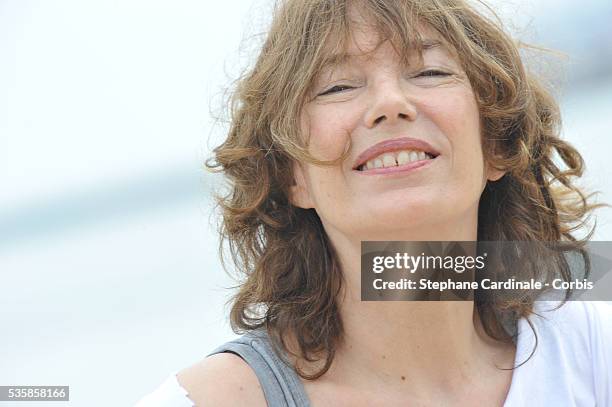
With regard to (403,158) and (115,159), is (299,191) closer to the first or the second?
(403,158)

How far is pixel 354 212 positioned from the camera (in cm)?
170

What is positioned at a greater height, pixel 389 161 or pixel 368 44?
pixel 368 44

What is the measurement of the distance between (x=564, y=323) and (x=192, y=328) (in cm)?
160

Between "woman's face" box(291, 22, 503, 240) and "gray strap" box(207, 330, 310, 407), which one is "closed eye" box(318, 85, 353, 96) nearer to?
"woman's face" box(291, 22, 503, 240)

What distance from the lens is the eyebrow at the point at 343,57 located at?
176 cm

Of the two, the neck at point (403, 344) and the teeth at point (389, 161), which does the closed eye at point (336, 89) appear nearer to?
the teeth at point (389, 161)

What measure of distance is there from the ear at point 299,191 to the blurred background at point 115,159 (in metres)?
1.35

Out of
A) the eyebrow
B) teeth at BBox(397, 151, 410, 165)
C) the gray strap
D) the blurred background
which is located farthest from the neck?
the blurred background

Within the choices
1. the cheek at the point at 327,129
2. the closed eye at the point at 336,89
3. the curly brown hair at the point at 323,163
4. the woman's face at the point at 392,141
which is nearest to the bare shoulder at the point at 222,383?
the curly brown hair at the point at 323,163

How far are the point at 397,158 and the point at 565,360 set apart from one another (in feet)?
1.96

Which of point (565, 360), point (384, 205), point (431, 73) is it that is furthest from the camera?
Answer: point (565, 360)

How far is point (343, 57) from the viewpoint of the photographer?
1.76m

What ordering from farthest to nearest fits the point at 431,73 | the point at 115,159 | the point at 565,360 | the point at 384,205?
the point at 115,159
the point at 565,360
the point at 431,73
the point at 384,205

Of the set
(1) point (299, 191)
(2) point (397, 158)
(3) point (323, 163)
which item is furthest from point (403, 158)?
(1) point (299, 191)
